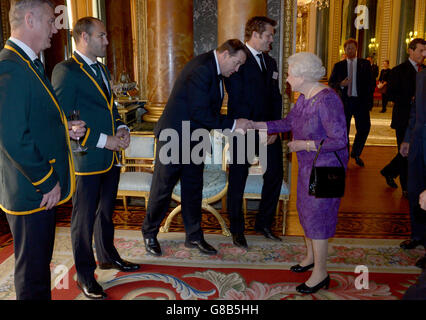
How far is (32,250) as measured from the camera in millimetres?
2043

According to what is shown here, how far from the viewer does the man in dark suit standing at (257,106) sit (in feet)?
11.2

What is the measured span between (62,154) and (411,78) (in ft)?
15.2

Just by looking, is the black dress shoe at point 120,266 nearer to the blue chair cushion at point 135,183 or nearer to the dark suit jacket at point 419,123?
the blue chair cushion at point 135,183

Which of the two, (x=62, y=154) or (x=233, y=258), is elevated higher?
(x=62, y=154)

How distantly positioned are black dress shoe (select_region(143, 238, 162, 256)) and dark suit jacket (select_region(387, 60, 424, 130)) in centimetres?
356

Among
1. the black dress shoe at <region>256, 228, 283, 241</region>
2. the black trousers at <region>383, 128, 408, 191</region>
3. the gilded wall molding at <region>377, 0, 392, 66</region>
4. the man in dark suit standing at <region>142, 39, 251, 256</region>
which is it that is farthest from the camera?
the gilded wall molding at <region>377, 0, 392, 66</region>

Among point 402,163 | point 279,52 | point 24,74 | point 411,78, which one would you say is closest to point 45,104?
point 24,74

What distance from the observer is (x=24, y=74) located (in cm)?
190

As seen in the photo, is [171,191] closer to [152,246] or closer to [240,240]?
[152,246]

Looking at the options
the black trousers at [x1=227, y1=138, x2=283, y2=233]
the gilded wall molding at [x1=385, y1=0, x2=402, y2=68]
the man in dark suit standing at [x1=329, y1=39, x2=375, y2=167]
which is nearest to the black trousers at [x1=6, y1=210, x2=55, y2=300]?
the black trousers at [x1=227, y1=138, x2=283, y2=233]

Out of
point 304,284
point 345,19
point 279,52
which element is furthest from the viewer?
point 345,19

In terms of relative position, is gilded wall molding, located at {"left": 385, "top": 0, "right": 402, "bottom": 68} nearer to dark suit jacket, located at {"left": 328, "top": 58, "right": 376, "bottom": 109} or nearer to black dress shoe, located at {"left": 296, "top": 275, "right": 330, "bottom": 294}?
dark suit jacket, located at {"left": 328, "top": 58, "right": 376, "bottom": 109}

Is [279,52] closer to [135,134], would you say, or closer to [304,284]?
[135,134]

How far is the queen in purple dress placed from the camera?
2.58m
